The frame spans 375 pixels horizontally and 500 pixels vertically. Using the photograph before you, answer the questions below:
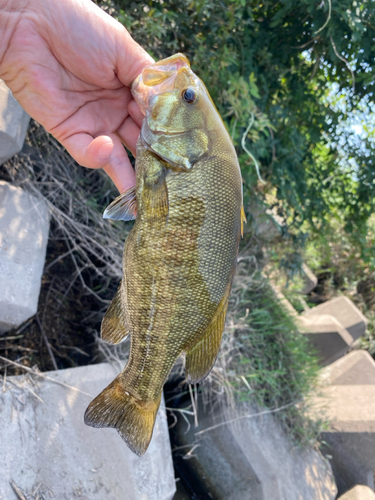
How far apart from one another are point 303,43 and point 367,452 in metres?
3.90

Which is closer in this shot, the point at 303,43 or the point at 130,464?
the point at 130,464

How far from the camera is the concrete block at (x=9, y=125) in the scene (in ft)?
7.42

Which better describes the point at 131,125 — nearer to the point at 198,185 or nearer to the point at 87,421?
the point at 198,185

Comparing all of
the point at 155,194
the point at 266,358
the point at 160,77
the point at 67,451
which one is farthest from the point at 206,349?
the point at 266,358

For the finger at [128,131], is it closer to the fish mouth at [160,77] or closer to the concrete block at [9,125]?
the fish mouth at [160,77]

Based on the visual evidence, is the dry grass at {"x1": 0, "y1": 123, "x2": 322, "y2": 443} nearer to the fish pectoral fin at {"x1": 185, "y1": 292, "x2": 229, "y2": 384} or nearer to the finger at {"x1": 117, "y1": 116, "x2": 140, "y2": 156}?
the finger at {"x1": 117, "y1": 116, "x2": 140, "y2": 156}

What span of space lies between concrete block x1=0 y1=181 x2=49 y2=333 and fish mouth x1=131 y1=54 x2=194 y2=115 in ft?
4.17

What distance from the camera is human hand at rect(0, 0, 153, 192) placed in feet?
5.63

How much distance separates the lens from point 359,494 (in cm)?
373

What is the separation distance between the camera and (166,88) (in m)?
1.56

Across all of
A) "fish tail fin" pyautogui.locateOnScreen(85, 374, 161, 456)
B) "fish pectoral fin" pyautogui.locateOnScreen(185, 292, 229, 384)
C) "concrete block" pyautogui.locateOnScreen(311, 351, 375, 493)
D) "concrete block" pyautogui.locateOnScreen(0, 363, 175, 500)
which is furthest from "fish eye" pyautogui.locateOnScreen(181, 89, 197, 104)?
"concrete block" pyautogui.locateOnScreen(311, 351, 375, 493)

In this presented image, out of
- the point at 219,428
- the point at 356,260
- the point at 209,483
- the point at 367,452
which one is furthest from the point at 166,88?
the point at 356,260

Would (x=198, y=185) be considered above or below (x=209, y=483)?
above

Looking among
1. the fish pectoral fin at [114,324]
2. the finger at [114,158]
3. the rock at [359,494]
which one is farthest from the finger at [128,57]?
the rock at [359,494]
